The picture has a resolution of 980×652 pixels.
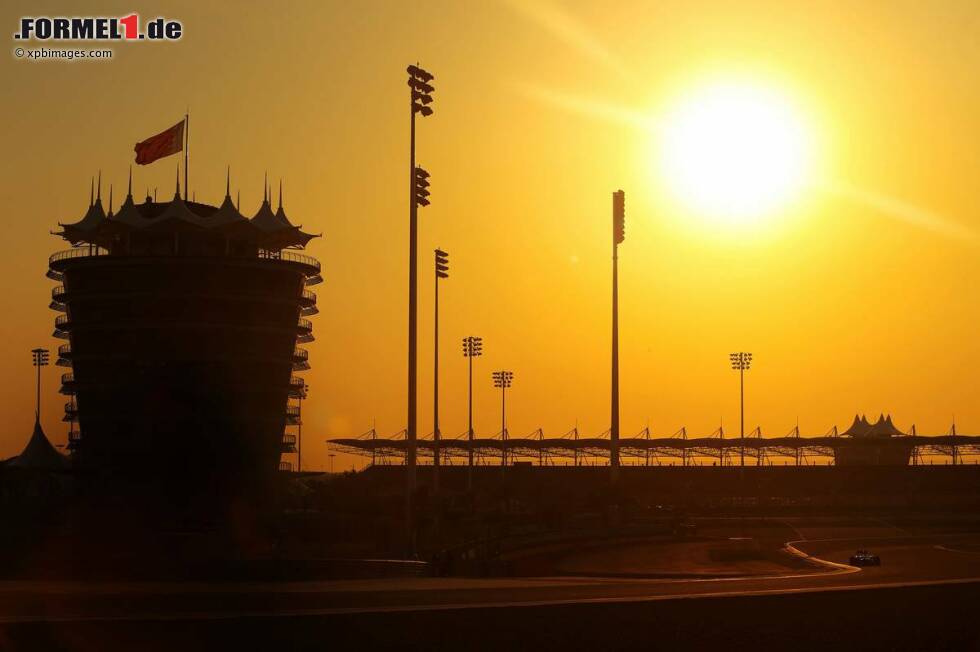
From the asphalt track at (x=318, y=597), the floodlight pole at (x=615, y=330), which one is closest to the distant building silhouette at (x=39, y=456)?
the floodlight pole at (x=615, y=330)

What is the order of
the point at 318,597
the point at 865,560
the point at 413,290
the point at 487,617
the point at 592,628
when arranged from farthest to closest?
the point at 865,560
the point at 413,290
the point at 318,597
the point at 592,628
the point at 487,617

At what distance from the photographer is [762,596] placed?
23.2 metres

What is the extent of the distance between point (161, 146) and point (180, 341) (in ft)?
63.6

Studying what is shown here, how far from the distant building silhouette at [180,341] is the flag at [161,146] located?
46.5ft

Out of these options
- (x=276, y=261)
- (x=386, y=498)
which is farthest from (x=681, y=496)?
(x=276, y=261)

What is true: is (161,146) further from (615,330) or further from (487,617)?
(487,617)

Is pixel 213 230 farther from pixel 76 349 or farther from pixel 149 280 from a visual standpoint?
pixel 76 349

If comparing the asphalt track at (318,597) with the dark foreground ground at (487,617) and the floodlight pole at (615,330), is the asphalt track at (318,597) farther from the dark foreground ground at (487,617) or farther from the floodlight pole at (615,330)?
the floodlight pole at (615,330)

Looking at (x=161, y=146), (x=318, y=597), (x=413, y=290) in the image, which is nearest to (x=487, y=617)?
(x=318, y=597)

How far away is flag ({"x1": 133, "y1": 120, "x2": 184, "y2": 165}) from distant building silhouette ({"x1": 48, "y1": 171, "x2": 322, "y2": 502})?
14162mm

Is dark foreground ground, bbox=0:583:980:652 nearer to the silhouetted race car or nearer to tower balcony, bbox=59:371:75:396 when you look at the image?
the silhouetted race car

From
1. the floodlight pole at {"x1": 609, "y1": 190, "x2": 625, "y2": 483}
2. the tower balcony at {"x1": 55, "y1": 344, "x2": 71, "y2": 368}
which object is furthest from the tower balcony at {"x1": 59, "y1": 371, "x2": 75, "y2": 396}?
the floodlight pole at {"x1": 609, "y1": 190, "x2": 625, "y2": 483}

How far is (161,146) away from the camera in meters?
91.6

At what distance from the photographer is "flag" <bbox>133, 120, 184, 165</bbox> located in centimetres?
9125
